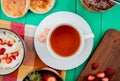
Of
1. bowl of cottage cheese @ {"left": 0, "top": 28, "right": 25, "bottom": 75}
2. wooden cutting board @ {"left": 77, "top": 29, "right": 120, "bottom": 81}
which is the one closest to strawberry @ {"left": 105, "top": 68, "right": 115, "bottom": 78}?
wooden cutting board @ {"left": 77, "top": 29, "right": 120, "bottom": 81}

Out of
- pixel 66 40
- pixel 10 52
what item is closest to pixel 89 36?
pixel 66 40

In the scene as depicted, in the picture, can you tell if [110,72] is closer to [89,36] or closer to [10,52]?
[89,36]

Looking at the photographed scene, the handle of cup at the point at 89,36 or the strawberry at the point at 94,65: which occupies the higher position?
the handle of cup at the point at 89,36

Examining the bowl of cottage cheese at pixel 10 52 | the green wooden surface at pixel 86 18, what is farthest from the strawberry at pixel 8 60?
the green wooden surface at pixel 86 18

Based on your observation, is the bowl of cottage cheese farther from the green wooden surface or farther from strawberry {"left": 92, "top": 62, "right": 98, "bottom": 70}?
Result: strawberry {"left": 92, "top": 62, "right": 98, "bottom": 70}

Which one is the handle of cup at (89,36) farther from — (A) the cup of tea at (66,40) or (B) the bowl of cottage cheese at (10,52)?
(B) the bowl of cottage cheese at (10,52)

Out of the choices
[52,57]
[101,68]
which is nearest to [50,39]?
[52,57]
